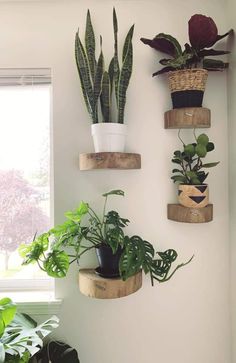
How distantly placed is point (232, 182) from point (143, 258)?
59 cm

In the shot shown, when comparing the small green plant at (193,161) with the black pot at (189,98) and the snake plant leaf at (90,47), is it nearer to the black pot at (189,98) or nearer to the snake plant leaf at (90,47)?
the black pot at (189,98)

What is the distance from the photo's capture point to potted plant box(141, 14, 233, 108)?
1.08 meters

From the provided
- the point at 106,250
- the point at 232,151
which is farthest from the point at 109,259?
the point at 232,151

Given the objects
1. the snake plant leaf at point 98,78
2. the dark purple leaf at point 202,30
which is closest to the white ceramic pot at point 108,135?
the snake plant leaf at point 98,78

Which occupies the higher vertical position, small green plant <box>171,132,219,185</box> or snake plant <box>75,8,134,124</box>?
snake plant <box>75,8,134,124</box>

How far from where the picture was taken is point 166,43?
1.14 meters

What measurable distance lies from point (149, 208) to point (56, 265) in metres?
0.53

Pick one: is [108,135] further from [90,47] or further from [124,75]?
[90,47]

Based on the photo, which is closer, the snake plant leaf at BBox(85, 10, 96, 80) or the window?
the snake plant leaf at BBox(85, 10, 96, 80)

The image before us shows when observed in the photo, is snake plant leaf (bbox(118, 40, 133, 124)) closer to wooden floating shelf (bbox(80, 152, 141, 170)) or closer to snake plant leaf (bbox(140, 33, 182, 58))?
snake plant leaf (bbox(140, 33, 182, 58))

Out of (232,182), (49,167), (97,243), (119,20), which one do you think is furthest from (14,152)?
(232,182)

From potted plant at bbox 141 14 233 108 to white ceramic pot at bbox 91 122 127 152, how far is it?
0.31 meters

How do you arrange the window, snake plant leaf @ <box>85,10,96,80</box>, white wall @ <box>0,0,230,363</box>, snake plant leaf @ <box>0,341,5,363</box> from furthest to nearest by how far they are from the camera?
the window, white wall @ <box>0,0,230,363</box>, snake plant leaf @ <box>85,10,96,80</box>, snake plant leaf @ <box>0,341,5,363</box>

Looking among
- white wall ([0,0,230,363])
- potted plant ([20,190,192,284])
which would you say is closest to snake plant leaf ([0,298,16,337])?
potted plant ([20,190,192,284])
